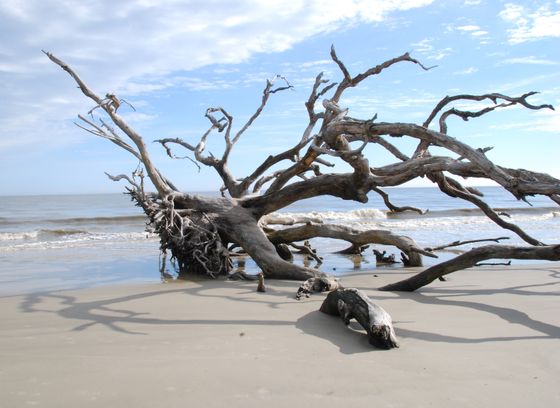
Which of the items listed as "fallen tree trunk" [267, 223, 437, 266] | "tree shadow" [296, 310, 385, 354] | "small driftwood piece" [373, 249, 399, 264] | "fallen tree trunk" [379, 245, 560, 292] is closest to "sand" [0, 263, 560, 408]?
"tree shadow" [296, 310, 385, 354]

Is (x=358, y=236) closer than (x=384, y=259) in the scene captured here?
Yes

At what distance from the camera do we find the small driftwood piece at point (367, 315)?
12.1 ft

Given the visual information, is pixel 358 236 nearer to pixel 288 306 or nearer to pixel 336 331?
pixel 288 306

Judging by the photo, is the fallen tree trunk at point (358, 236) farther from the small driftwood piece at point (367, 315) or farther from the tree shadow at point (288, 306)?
the small driftwood piece at point (367, 315)

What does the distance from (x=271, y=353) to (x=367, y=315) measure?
2.57 feet

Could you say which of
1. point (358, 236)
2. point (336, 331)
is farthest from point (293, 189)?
point (336, 331)

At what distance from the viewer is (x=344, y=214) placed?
84.8 feet

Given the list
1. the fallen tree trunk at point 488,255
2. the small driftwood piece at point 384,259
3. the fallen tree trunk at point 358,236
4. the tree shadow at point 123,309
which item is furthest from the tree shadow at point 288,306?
the small driftwood piece at point 384,259

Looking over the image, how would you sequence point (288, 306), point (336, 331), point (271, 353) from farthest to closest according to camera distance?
1. point (288, 306)
2. point (336, 331)
3. point (271, 353)

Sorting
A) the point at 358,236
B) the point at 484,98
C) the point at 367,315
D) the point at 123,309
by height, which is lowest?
the point at 123,309

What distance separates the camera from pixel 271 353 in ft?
12.0

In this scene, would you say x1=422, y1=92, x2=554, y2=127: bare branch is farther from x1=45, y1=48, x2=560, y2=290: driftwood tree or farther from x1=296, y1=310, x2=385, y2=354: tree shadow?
x1=296, y1=310, x2=385, y2=354: tree shadow

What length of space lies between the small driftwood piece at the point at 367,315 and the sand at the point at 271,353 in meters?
0.09

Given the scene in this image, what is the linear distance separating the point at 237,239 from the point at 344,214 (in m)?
18.1
